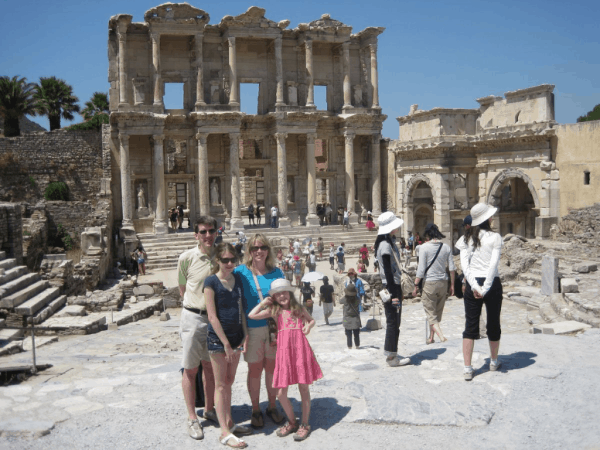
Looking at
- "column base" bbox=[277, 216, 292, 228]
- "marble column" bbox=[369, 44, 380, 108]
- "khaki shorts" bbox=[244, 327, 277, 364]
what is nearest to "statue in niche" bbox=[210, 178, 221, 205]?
"column base" bbox=[277, 216, 292, 228]

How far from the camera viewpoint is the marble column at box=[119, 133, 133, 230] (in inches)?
1086

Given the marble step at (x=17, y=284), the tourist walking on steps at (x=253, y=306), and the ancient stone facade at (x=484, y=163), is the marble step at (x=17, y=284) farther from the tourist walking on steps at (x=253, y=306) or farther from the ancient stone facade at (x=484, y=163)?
the ancient stone facade at (x=484, y=163)

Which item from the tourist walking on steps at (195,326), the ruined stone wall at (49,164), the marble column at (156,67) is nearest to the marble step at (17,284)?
the tourist walking on steps at (195,326)

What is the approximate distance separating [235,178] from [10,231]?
1484cm

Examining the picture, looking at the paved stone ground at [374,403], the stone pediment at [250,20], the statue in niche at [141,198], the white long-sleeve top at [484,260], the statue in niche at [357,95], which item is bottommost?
the paved stone ground at [374,403]

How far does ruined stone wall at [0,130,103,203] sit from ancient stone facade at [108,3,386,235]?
7268mm

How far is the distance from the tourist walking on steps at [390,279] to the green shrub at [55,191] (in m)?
30.7

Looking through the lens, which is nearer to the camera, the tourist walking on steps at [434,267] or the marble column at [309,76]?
the tourist walking on steps at [434,267]

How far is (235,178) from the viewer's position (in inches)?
1146

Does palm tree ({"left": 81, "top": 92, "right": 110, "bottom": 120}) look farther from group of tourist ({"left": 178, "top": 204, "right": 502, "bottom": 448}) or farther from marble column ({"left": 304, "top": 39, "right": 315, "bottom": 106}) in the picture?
group of tourist ({"left": 178, "top": 204, "right": 502, "bottom": 448})

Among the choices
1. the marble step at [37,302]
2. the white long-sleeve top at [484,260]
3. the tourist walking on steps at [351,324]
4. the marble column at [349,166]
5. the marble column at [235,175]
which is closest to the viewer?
the white long-sleeve top at [484,260]

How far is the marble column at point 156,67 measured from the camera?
27.9 meters

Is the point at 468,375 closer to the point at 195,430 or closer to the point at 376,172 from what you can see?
the point at 195,430

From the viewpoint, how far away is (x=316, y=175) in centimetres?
3186
